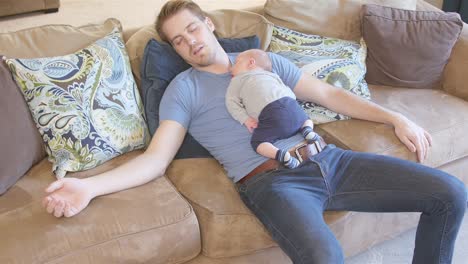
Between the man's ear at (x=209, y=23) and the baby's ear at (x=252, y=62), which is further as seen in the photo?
the man's ear at (x=209, y=23)

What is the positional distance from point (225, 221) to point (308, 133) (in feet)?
1.40

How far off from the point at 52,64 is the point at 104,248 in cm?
73

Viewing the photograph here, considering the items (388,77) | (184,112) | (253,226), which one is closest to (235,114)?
(184,112)

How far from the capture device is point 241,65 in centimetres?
190

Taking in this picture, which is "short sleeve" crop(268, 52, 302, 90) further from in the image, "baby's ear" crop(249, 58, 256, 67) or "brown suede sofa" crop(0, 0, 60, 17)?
"brown suede sofa" crop(0, 0, 60, 17)

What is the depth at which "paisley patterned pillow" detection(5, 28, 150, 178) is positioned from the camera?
1794 millimetres

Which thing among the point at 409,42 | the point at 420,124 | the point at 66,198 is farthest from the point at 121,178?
the point at 409,42

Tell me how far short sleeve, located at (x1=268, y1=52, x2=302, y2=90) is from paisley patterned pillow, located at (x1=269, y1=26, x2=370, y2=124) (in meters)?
0.15

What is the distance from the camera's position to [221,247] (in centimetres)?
167

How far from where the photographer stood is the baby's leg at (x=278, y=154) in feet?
5.61

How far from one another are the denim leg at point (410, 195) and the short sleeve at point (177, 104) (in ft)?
1.58

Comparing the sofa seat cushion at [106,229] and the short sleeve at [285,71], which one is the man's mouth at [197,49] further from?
the sofa seat cushion at [106,229]

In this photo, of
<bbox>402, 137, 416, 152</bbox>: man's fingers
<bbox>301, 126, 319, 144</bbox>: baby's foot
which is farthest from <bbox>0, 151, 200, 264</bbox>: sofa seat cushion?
<bbox>402, 137, 416, 152</bbox>: man's fingers

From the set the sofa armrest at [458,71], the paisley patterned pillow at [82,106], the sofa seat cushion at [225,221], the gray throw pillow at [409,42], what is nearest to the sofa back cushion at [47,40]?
the paisley patterned pillow at [82,106]
